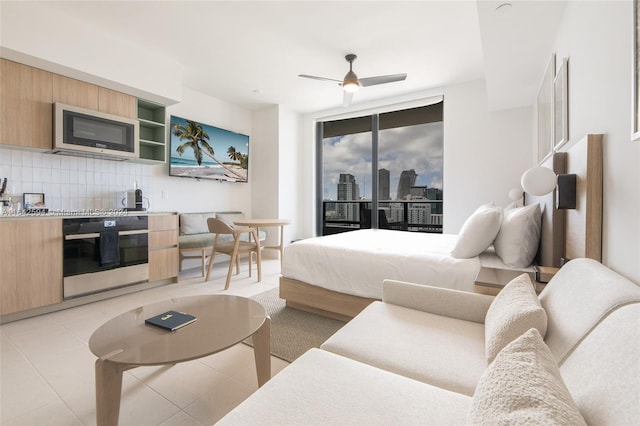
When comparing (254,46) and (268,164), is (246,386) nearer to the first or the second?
(254,46)

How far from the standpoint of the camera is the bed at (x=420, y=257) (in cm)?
123

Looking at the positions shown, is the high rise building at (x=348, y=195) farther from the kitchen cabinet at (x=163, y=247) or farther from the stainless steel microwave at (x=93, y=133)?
the stainless steel microwave at (x=93, y=133)

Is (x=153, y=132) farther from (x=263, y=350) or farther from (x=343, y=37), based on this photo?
(x=263, y=350)

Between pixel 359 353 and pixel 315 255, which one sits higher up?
pixel 315 255

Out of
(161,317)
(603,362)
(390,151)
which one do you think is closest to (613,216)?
(603,362)

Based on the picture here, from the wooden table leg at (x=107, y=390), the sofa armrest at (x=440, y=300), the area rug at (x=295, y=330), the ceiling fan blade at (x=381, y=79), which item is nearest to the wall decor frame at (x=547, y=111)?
the ceiling fan blade at (x=381, y=79)

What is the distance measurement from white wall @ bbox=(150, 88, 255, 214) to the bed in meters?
2.61

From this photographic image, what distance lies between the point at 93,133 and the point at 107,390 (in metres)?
2.97

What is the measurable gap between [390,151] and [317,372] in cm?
505

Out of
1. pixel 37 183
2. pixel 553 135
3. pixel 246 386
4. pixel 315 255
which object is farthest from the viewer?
pixel 37 183

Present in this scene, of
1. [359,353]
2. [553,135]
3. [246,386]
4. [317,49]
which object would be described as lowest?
[246,386]

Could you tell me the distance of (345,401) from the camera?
0.79 meters

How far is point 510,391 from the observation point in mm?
528

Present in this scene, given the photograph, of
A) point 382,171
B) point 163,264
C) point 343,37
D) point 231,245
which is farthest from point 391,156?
point 163,264
